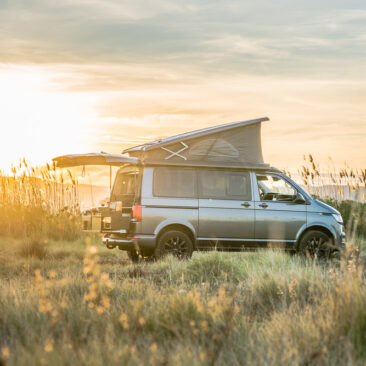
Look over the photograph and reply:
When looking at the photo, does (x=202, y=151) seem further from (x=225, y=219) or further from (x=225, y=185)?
(x=225, y=219)

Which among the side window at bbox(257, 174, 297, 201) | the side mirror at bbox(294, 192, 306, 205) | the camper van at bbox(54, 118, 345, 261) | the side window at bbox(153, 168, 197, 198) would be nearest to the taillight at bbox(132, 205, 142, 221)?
the camper van at bbox(54, 118, 345, 261)

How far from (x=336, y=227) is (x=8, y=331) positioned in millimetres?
8781

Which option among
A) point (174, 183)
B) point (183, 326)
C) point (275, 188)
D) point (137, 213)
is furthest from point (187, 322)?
point (275, 188)

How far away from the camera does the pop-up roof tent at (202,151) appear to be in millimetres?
11812

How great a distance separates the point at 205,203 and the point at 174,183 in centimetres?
76

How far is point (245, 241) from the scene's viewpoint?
11945 mm

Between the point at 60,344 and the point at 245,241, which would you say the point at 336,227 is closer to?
the point at 245,241

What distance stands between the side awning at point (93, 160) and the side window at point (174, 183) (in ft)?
1.96

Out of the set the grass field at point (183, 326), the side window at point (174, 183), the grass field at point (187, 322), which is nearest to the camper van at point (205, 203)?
the side window at point (174, 183)

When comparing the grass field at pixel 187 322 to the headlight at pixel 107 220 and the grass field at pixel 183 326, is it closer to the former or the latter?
the grass field at pixel 183 326

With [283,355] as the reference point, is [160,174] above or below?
above

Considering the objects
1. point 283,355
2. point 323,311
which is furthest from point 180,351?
point 323,311

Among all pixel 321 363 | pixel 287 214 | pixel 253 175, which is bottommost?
pixel 321 363

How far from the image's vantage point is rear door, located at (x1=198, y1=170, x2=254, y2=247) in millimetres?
11664
